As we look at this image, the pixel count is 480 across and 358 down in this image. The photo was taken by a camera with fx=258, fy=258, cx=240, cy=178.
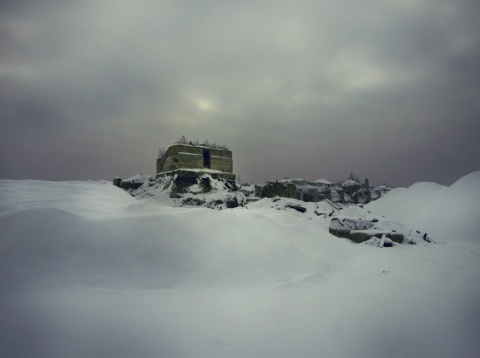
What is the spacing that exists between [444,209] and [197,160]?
43.6 ft

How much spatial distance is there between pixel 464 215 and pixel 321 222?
15.4 ft

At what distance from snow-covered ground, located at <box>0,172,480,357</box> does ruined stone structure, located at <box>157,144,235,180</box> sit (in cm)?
1199

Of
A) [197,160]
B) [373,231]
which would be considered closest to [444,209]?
[373,231]

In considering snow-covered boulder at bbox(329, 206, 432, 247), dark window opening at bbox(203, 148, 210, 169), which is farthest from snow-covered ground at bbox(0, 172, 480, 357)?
dark window opening at bbox(203, 148, 210, 169)

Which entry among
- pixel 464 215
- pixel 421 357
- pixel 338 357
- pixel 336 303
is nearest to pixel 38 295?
pixel 338 357

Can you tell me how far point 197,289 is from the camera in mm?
2674

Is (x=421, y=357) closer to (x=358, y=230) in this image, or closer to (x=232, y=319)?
(x=232, y=319)

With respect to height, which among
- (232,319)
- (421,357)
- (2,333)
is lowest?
(421,357)

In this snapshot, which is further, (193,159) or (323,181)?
(323,181)

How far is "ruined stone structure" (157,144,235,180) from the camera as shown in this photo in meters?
16.7

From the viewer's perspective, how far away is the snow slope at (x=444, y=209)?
826cm

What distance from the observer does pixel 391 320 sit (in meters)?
2.25

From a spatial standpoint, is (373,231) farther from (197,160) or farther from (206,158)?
(206,158)

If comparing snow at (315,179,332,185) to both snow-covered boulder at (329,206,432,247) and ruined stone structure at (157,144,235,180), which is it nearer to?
ruined stone structure at (157,144,235,180)
